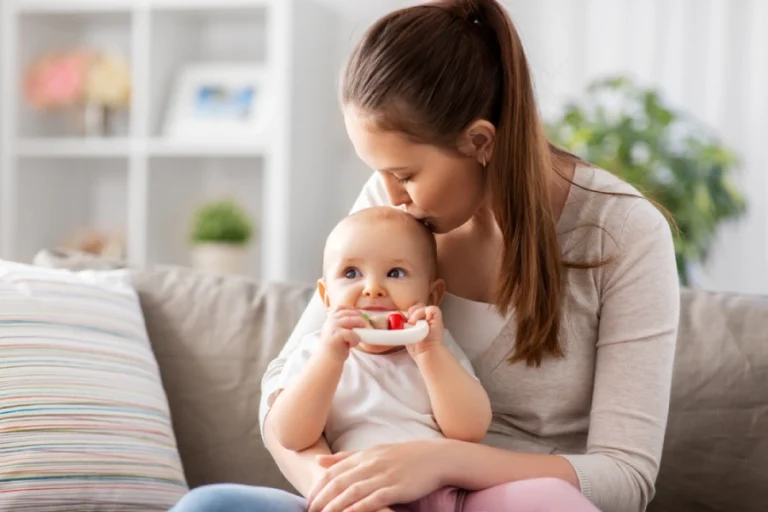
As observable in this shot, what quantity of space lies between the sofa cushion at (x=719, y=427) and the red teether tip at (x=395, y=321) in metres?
0.66

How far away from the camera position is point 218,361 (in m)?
1.94

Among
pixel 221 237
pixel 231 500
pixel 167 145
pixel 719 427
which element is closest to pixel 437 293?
pixel 231 500

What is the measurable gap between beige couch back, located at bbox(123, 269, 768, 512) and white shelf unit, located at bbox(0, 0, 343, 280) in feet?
4.96

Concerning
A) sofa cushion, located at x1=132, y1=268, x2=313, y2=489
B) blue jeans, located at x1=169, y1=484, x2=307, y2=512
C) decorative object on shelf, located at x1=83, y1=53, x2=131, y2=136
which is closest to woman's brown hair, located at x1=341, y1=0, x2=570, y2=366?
blue jeans, located at x1=169, y1=484, x2=307, y2=512

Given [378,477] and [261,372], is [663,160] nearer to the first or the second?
[261,372]

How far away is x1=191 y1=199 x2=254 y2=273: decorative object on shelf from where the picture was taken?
3.58 metres

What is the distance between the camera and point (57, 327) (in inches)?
69.1

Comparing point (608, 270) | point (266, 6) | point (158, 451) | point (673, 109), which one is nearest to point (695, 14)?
point (673, 109)

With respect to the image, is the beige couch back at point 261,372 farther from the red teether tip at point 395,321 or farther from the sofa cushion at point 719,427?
the red teether tip at point 395,321

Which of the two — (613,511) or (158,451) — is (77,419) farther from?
(613,511)

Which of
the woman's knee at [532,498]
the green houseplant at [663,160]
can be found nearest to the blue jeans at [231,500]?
the woman's knee at [532,498]

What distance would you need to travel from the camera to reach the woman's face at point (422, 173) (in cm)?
140

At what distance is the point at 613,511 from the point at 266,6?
8.10 ft

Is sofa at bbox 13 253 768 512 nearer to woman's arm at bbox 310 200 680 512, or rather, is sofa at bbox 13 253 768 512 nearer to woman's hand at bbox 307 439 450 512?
woman's arm at bbox 310 200 680 512
